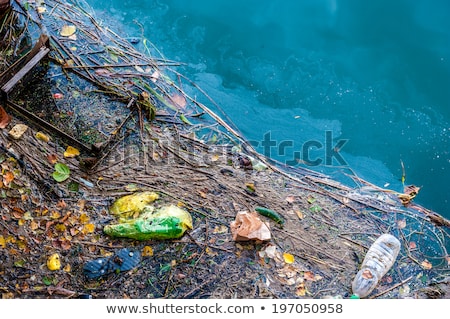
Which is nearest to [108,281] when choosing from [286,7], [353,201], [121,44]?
[353,201]

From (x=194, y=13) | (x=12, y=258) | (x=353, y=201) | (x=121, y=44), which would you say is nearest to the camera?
(x=12, y=258)

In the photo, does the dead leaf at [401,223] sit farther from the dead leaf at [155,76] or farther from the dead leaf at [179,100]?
the dead leaf at [155,76]

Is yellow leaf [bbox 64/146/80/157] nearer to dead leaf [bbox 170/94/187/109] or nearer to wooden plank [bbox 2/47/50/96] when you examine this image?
wooden plank [bbox 2/47/50/96]

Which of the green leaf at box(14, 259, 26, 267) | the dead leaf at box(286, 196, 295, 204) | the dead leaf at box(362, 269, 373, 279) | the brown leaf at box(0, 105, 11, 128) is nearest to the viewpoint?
the green leaf at box(14, 259, 26, 267)

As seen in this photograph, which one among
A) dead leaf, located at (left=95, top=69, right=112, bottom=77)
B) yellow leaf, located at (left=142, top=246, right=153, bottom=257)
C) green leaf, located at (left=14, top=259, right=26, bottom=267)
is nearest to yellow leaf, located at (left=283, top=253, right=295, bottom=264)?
yellow leaf, located at (left=142, top=246, right=153, bottom=257)

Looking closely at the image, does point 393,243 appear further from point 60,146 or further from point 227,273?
point 60,146

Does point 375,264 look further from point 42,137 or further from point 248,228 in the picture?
point 42,137
